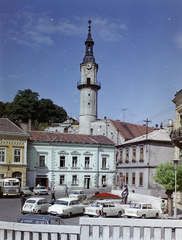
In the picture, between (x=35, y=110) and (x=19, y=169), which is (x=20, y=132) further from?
(x=35, y=110)

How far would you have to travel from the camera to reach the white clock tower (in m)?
70.8

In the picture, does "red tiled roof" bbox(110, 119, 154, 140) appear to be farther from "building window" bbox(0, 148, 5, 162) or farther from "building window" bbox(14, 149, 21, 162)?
"building window" bbox(0, 148, 5, 162)

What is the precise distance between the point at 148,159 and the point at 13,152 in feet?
70.8

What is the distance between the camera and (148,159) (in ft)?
127

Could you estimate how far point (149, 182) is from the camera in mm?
38031

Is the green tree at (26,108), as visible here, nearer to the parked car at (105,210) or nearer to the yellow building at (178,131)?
the yellow building at (178,131)

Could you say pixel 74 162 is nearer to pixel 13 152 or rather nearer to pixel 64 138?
pixel 64 138

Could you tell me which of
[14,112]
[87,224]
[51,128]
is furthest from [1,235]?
[51,128]

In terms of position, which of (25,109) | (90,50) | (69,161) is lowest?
(69,161)

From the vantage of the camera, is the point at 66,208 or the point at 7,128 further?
the point at 7,128

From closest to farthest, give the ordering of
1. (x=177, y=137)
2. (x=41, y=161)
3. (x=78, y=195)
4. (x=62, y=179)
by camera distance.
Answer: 1. (x=177, y=137)
2. (x=78, y=195)
3. (x=41, y=161)
4. (x=62, y=179)

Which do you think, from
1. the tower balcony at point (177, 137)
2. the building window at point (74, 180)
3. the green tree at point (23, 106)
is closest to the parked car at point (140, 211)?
the tower balcony at point (177, 137)

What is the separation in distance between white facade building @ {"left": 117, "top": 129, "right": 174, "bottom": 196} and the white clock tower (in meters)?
29.2

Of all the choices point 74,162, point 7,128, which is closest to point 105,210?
point 7,128
